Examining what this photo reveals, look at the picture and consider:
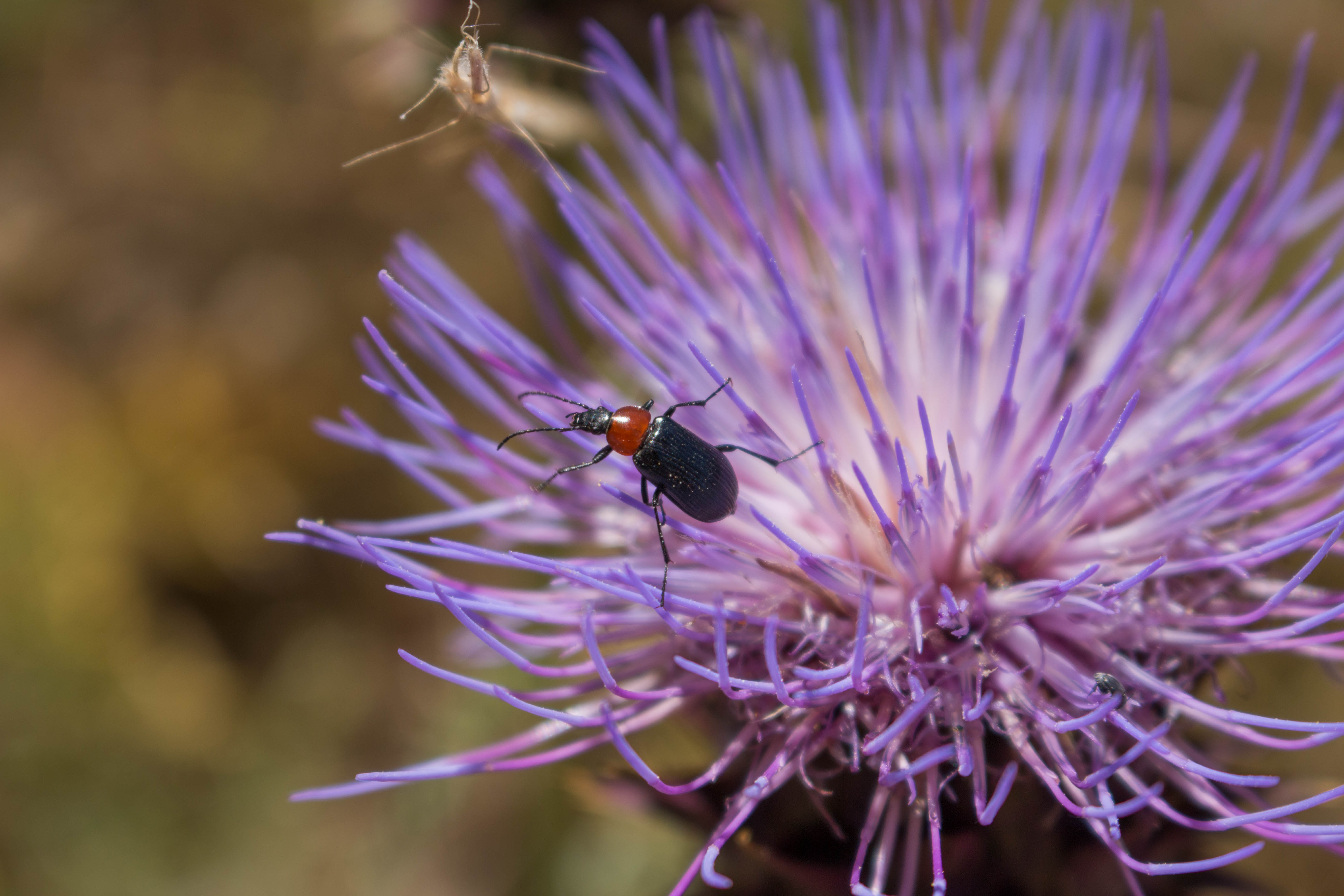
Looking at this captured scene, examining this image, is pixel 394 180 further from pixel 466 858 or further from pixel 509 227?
pixel 466 858

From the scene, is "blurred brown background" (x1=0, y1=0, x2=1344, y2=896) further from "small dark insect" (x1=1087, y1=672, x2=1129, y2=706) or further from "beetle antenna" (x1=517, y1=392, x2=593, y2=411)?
"small dark insect" (x1=1087, y1=672, x2=1129, y2=706)

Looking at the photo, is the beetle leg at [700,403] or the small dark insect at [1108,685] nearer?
the small dark insect at [1108,685]

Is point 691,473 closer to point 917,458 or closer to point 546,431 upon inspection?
point 546,431

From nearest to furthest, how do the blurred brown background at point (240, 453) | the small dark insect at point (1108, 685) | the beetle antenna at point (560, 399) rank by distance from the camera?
the small dark insect at point (1108, 685), the beetle antenna at point (560, 399), the blurred brown background at point (240, 453)

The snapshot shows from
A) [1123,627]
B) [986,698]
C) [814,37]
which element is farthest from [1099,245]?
[814,37]

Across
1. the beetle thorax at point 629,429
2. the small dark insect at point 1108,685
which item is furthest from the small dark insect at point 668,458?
the small dark insect at point 1108,685

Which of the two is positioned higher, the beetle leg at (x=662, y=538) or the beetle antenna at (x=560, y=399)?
the beetle antenna at (x=560, y=399)

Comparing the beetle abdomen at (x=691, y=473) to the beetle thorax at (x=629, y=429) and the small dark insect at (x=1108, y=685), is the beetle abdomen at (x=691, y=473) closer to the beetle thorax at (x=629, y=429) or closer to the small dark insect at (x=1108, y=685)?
the beetle thorax at (x=629, y=429)

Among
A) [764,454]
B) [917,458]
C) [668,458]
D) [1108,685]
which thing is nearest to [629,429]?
[668,458]
